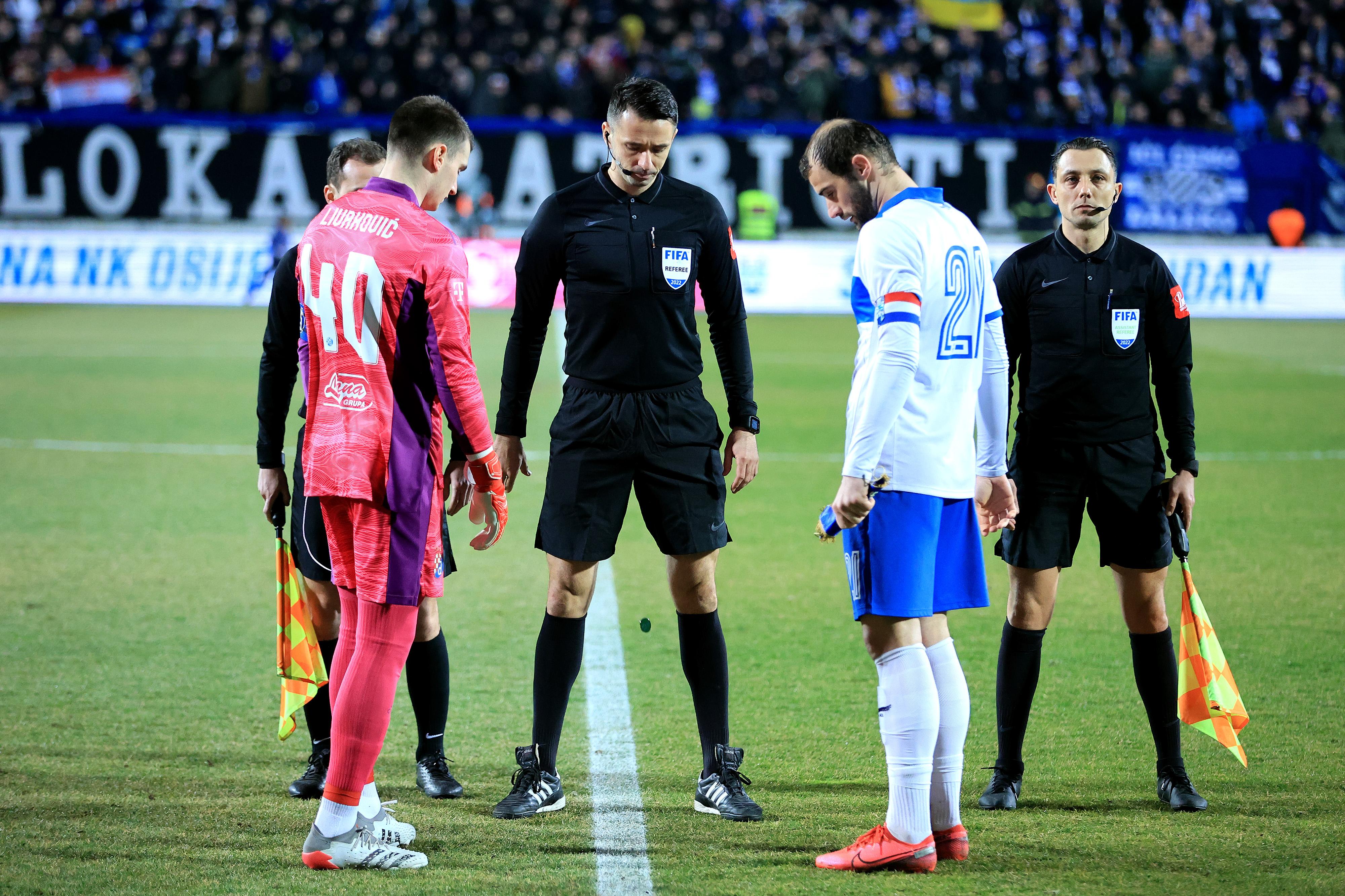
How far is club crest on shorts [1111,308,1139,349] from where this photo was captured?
4496mm

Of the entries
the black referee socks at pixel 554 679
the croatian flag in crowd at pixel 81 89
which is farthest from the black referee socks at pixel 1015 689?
the croatian flag in crowd at pixel 81 89

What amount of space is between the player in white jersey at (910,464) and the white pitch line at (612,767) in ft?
1.76

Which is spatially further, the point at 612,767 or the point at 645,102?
the point at 612,767

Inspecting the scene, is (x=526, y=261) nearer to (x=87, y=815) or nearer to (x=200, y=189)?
(x=87, y=815)

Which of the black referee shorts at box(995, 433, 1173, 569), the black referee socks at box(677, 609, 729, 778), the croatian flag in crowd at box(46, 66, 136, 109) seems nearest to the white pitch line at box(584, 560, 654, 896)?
the black referee socks at box(677, 609, 729, 778)

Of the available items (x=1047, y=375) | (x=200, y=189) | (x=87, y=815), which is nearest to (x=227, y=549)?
(x=87, y=815)

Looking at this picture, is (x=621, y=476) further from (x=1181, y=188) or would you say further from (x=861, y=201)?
(x=1181, y=188)

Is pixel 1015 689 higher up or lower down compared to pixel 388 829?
higher up

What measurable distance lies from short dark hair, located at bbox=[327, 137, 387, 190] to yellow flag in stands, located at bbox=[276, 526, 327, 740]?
1164mm

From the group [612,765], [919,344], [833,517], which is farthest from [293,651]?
[919,344]

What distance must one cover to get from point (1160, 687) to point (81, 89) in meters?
24.2

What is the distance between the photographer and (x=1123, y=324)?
4.50m

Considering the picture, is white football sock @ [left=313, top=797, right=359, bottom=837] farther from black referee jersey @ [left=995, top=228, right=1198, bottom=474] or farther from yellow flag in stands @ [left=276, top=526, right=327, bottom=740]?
black referee jersey @ [left=995, top=228, right=1198, bottom=474]

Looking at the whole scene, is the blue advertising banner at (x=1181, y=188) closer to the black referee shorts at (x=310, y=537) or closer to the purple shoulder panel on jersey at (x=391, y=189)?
the black referee shorts at (x=310, y=537)
